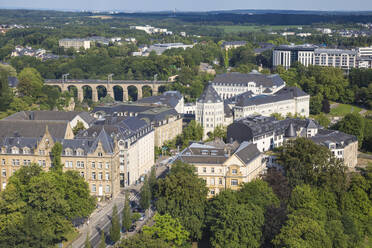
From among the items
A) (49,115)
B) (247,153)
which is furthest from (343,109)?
(247,153)

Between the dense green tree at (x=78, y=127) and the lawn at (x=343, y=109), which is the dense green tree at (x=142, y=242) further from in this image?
the lawn at (x=343, y=109)

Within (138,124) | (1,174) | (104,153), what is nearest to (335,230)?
(104,153)

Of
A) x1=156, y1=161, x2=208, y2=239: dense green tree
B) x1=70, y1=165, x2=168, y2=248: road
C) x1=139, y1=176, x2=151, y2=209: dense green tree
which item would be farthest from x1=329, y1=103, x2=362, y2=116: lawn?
x1=139, y1=176, x2=151, y2=209: dense green tree

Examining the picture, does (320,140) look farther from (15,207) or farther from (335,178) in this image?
(15,207)

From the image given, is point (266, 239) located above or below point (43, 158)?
below

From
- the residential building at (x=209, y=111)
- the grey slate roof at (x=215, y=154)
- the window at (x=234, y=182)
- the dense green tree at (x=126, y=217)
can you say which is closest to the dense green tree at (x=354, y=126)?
the residential building at (x=209, y=111)
